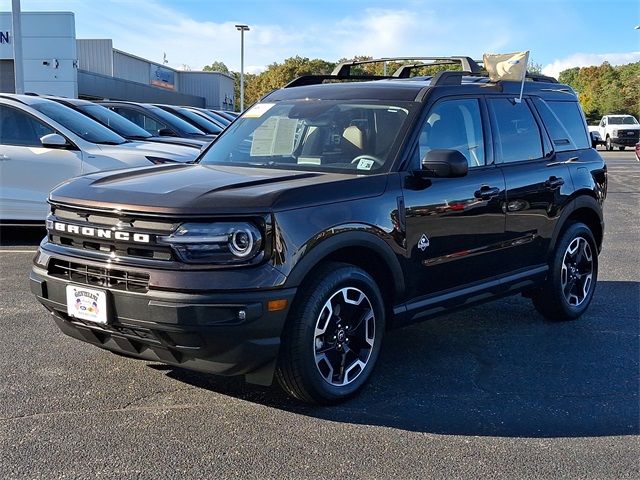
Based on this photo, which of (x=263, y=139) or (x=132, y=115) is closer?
(x=263, y=139)

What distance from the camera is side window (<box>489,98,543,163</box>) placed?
207 inches

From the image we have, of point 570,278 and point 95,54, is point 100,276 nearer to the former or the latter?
point 570,278

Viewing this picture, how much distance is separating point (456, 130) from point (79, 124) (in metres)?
5.76

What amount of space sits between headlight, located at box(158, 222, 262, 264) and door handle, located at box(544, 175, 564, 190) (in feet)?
9.56

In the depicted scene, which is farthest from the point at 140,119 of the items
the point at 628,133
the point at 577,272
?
the point at 628,133

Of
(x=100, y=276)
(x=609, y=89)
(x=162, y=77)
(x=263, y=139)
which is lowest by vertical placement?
(x=100, y=276)

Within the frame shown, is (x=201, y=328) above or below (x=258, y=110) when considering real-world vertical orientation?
below

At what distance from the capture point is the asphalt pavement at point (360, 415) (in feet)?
11.0

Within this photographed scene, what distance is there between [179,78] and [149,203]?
2050 inches

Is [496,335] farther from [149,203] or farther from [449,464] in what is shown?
[149,203]

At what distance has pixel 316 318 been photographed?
3.82m

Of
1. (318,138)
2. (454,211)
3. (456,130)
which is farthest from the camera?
(456,130)

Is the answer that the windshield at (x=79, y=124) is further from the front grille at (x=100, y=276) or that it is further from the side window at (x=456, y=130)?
the side window at (x=456, y=130)

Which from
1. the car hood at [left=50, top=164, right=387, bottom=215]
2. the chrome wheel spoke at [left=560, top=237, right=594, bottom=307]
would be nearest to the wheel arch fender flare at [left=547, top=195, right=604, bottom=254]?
the chrome wheel spoke at [left=560, top=237, right=594, bottom=307]
